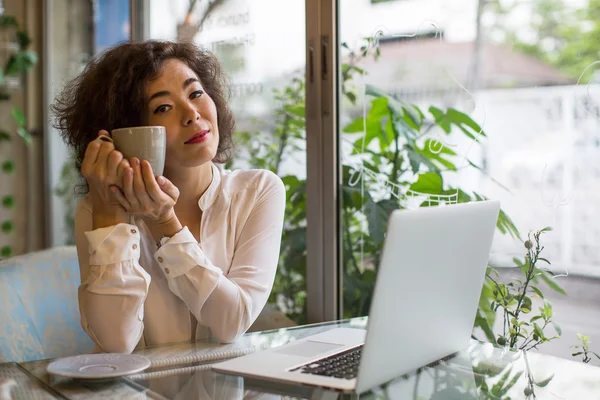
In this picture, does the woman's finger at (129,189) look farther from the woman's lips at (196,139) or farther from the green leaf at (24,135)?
the green leaf at (24,135)

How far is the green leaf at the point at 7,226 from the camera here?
359cm

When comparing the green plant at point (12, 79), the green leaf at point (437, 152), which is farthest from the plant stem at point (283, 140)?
the green plant at point (12, 79)

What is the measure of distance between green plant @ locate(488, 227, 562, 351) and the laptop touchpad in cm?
63

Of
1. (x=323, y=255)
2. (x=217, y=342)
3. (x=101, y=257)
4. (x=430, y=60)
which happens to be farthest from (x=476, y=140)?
(x=101, y=257)

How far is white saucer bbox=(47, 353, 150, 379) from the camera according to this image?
0.98 metres

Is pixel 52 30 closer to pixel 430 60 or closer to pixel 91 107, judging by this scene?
pixel 91 107

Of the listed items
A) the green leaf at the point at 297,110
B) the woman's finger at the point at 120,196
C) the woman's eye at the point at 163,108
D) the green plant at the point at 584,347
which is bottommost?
the green plant at the point at 584,347

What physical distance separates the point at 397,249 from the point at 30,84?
3.21 m

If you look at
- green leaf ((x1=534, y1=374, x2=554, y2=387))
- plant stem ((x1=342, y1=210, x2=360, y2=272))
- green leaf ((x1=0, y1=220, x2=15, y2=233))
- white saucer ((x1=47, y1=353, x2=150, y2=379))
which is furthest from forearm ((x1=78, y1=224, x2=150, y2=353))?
green leaf ((x1=0, y1=220, x2=15, y2=233))

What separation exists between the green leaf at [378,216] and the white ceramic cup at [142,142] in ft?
2.59

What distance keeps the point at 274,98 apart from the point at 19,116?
184cm

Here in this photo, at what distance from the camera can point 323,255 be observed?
6.72ft

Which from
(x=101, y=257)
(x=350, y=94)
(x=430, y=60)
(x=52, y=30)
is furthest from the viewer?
(x=52, y=30)

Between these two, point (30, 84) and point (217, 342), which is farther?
point (30, 84)
